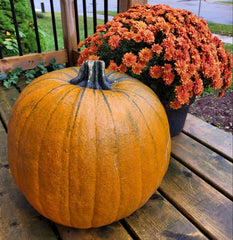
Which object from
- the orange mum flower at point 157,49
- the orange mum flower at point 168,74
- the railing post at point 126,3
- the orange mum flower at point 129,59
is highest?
the railing post at point 126,3

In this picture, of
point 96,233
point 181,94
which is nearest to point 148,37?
point 181,94

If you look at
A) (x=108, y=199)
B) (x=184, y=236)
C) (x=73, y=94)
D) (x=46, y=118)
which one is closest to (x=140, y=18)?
(x=73, y=94)

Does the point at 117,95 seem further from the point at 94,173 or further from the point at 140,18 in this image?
the point at 140,18

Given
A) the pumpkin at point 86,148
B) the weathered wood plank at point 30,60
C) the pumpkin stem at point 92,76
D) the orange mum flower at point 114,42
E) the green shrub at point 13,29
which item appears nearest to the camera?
the pumpkin at point 86,148

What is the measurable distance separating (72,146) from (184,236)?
0.62m

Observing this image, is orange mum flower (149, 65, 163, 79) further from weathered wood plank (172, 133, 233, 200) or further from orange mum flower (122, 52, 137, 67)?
weathered wood plank (172, 133, 233, 200)

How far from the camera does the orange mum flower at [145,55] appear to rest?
1279 millimetres

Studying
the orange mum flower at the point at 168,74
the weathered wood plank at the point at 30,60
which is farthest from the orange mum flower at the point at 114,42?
the weathered wood plank at the point at 30,60

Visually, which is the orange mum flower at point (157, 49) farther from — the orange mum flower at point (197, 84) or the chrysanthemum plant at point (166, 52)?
the orange mum flower at point (197, 84)

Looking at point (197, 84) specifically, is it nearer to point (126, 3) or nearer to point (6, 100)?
point (126, 3)

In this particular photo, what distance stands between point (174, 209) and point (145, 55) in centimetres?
79

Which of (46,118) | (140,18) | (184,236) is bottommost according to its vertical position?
(184,236)

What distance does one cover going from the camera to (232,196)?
1206mm

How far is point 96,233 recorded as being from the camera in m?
1.01
